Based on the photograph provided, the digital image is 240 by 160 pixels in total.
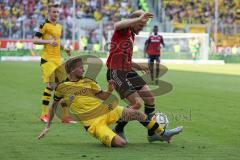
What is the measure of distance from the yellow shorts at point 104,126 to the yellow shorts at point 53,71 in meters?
3.36

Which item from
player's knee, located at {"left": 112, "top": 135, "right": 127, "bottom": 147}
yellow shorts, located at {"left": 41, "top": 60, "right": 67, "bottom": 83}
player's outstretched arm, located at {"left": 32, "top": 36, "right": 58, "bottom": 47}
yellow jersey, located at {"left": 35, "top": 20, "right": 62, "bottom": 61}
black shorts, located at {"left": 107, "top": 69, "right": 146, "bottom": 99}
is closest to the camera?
player's knee, located at {"left": 112, "top": 135, "right": 127, "bottom": 147}

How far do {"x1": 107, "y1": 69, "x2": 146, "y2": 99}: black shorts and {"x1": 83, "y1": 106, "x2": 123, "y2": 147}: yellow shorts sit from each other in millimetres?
→ 386

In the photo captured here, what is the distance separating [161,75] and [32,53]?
20.5 m

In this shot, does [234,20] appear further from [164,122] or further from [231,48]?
[164,122]

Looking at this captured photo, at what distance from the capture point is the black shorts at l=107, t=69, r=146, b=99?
10.3 metres

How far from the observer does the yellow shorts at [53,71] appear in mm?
13294

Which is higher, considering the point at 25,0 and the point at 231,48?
the point at 25,0

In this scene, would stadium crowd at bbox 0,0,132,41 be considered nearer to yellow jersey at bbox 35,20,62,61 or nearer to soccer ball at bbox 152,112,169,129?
yellow jersey at bbox 35,20,62,61

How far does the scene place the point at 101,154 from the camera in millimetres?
8930

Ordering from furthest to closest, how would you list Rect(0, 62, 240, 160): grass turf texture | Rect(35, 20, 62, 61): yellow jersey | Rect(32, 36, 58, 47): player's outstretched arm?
Rect(35, 20, 62, 61): yellow jersey → Rect(32, 36, 58, 47): player's outstretched arm → Rect(0, 62, 240, 160): grass turf texture

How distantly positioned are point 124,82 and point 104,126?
87cm

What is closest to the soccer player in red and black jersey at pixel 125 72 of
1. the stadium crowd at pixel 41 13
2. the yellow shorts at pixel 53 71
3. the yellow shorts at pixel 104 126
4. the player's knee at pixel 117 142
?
the yellow shorts at pixel 104 126

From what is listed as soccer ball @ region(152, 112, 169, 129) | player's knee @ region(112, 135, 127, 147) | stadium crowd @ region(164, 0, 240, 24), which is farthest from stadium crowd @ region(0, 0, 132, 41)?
player's knee @ region(112, 135, 127, 147)

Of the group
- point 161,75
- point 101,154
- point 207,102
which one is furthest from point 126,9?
point 101,154
